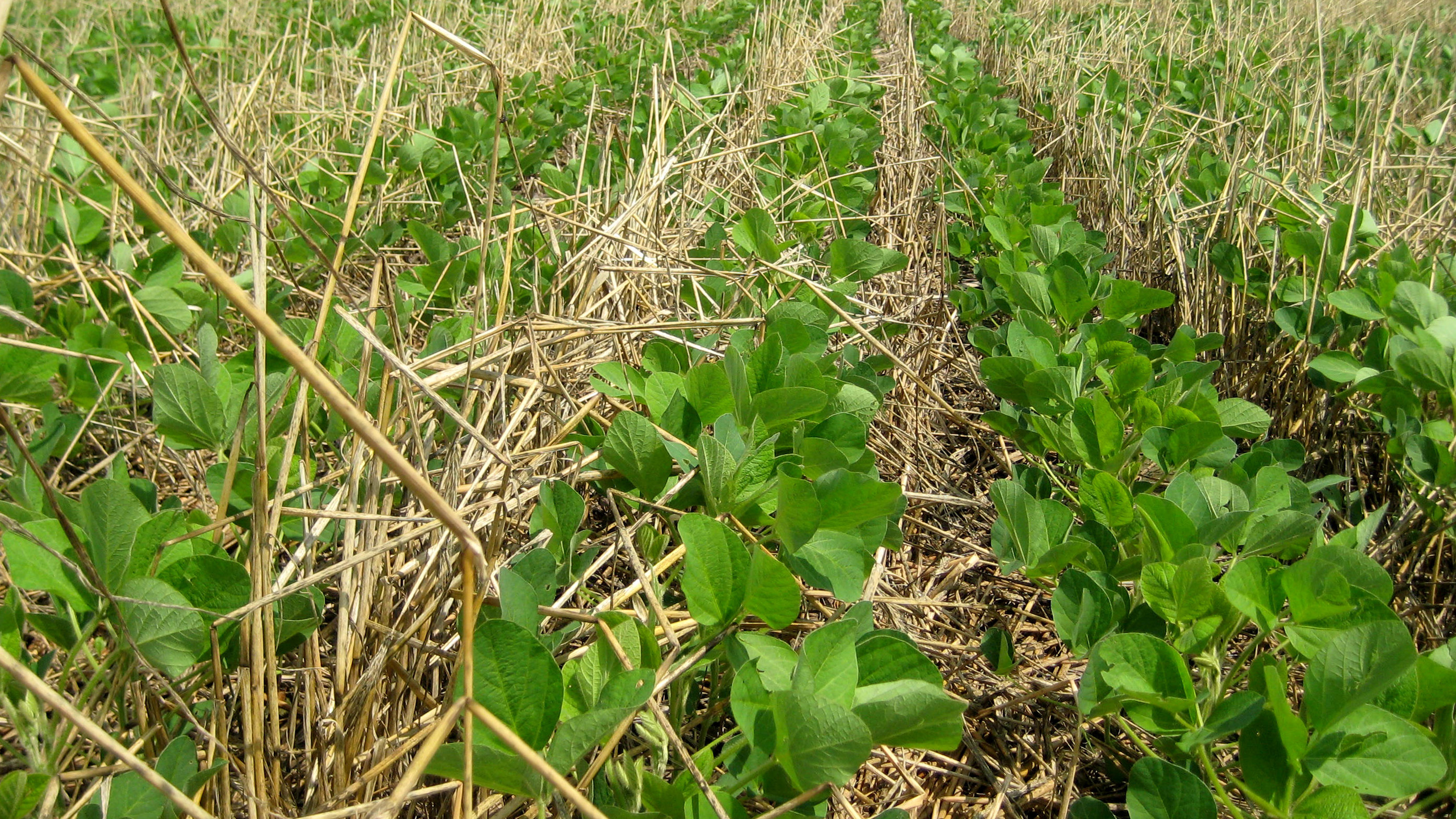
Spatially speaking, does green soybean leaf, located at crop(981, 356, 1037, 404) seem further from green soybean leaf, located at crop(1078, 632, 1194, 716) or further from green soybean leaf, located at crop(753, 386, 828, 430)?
green soybean leaf, located at crop(1078, 632, 1194, 716)

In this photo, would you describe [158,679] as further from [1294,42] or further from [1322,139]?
[1294,42]

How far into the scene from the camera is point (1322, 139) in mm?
2250

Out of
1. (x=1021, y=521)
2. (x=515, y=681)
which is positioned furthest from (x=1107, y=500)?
(x=515, y=681)

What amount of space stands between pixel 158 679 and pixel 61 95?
9.13 feet

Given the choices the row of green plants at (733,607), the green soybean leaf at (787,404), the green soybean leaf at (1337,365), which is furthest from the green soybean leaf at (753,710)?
the green soybean leaf at (1337,365)

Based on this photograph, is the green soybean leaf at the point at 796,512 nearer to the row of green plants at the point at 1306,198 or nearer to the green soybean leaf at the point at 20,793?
the green soybean leaf at the point at 20,793

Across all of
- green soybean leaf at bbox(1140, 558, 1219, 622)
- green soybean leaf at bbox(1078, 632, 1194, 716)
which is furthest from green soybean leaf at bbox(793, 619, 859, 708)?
green soybean leaf at bbox(1140, 558, 1219, 622)

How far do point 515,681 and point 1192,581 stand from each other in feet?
2.08

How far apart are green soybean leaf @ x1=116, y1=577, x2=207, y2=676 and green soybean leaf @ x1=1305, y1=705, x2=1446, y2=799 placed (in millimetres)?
922

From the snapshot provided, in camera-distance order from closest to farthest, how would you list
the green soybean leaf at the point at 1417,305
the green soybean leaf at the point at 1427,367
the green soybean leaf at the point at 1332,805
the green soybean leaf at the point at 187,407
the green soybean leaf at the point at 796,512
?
the green soybean leaf at the point at 1332,805
the green soybean leaf at the point at 796,512
the green soybean leaf at the point at 187,407
the green soybean leaf at the point at 1427,367
the green soybean leaf at the point at 1417,305

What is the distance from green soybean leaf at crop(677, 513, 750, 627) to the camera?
2.60 feet

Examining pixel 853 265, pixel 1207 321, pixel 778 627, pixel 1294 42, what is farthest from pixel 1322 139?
pixel 1294 42

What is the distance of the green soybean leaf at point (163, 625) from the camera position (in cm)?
73

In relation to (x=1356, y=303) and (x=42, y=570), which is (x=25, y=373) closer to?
(x=42, y=570)
